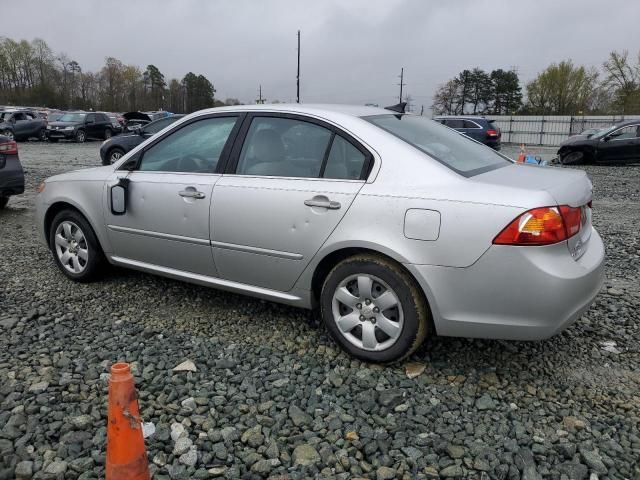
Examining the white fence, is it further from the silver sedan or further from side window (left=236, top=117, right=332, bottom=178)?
side window (left=236, top=117, right=332, bottom=178)

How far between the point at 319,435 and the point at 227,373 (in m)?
0.83

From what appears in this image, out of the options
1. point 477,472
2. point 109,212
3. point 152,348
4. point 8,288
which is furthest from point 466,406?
point 8,288

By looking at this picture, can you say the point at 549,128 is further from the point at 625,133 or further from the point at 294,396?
the point at 294,396

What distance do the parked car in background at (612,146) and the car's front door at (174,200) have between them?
15.7m

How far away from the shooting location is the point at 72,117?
2694cm

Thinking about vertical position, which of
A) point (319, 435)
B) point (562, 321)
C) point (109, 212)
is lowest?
point (319, 435)

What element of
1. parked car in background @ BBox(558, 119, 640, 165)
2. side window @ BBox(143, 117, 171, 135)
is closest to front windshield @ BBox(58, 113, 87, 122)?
side window @ BBox(143, 117, 171, 135)

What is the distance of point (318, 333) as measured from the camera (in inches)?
150

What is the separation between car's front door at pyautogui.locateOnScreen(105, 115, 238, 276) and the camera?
3.85m

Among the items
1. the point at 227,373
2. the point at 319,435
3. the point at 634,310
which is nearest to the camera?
the point at 319,435

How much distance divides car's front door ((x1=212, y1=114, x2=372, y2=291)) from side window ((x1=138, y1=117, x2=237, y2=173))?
0.19 metres

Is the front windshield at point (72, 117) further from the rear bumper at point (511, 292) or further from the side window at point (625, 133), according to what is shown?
the rear bumper at point (511, 292)

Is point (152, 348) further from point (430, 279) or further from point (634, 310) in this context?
point (634, 310)

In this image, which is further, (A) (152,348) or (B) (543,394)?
(A) (152,348)
